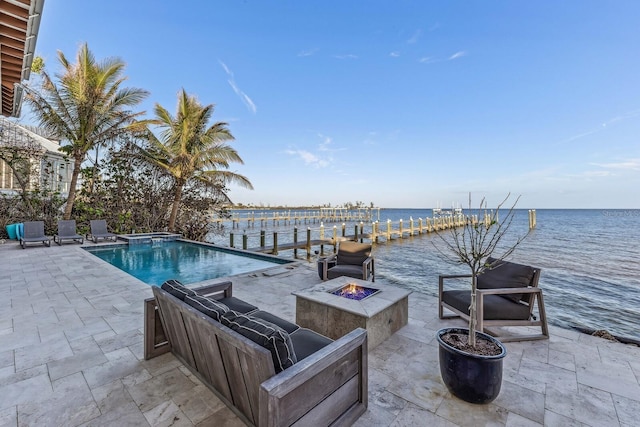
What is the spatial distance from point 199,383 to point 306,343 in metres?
0.94

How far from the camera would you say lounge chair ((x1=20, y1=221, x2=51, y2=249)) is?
836cm

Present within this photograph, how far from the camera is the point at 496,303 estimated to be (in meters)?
3.16

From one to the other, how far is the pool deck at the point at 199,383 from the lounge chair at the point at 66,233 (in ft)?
21.7

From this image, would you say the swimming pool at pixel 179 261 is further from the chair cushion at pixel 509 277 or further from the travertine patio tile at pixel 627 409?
the travertine patio tile at pixel 627 409

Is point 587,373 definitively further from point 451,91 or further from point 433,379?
point 451,91

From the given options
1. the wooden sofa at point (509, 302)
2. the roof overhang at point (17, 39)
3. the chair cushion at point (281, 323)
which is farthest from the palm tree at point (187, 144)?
the wooden sofa at point (509, 302)

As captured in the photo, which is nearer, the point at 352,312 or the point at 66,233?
the point at 352,312

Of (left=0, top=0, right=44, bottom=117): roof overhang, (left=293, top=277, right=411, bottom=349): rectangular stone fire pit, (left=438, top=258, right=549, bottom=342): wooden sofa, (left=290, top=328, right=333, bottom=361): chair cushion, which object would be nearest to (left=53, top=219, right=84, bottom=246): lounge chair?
(left=0, top=0, right=44, bottom=117): roof overhang

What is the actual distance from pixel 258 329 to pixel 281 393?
0.35m

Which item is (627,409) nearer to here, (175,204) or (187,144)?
(187,144)

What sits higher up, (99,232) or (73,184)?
(73,184)

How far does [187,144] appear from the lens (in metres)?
11.6

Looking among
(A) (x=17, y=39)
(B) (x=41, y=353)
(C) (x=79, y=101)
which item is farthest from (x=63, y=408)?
(C) (x=79, y=101)

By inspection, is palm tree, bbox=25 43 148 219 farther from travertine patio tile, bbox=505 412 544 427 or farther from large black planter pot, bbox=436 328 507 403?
travertine patio tile, bbox=505 412 544 427
